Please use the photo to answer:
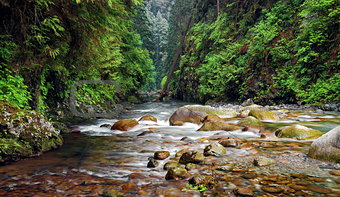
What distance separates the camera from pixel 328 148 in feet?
11.6

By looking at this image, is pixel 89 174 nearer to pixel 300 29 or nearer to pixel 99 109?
pixel 99 109

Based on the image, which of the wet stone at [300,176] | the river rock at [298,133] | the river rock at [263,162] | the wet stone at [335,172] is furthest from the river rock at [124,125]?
the wet stone at [335,172]

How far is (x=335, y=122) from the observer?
7.12 metres

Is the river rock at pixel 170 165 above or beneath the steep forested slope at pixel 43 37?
beneath

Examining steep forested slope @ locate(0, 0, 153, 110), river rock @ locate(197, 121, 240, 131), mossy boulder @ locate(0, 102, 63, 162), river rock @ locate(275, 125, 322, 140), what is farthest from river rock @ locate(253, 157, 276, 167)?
→ steep forested slope @ locate(0, 0, 153, 110)

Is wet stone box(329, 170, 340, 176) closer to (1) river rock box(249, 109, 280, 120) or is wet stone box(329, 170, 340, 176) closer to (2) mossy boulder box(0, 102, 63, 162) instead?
(2) mossy boulder box(0, 102, 63, 162)

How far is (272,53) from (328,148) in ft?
35.1

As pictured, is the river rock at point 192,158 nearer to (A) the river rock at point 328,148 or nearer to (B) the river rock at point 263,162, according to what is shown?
(B) the river rock at point 263,162

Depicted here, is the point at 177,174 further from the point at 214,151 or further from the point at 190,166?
the point at 214,151

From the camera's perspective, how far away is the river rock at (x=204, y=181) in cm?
289

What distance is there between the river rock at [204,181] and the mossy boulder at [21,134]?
321cm

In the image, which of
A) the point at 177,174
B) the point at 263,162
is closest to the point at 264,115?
the point at 263,162

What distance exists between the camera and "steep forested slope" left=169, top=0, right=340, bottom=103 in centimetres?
1018

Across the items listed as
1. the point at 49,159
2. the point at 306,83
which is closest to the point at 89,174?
the point at 49,159
